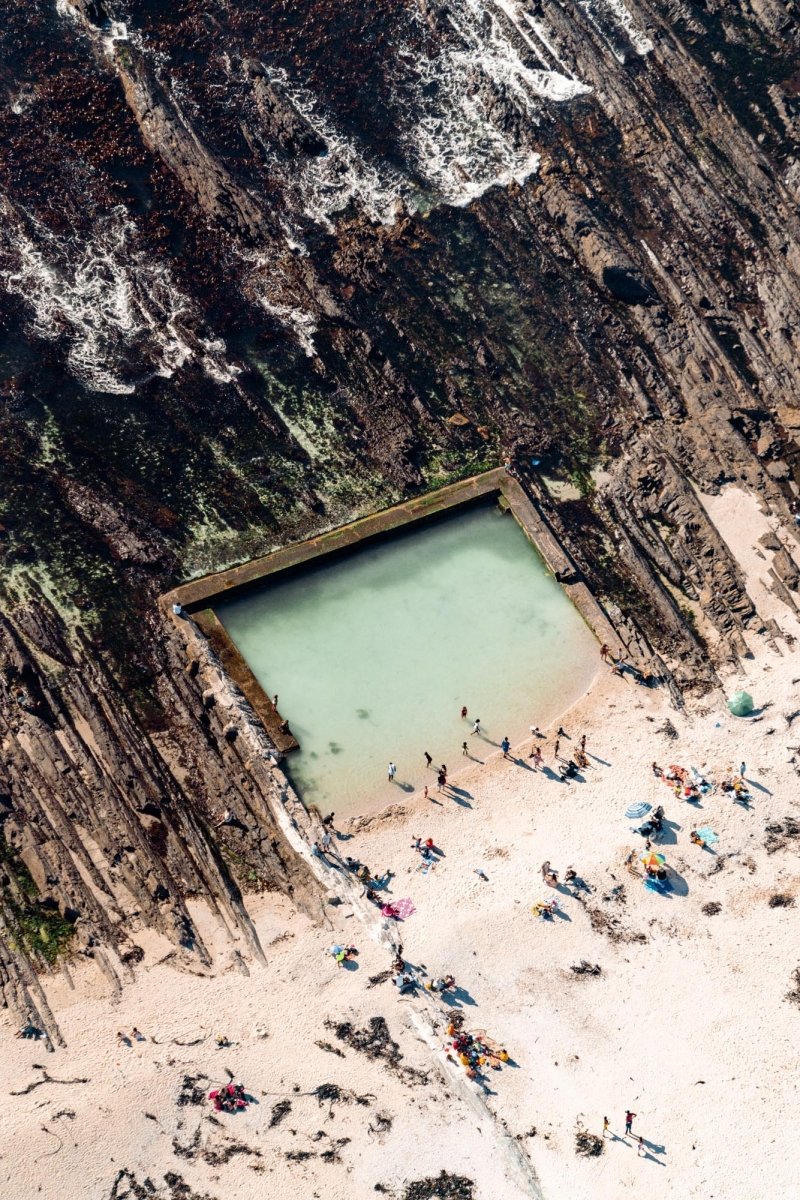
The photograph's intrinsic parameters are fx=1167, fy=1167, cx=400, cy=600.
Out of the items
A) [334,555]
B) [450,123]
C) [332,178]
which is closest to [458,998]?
[334,555]

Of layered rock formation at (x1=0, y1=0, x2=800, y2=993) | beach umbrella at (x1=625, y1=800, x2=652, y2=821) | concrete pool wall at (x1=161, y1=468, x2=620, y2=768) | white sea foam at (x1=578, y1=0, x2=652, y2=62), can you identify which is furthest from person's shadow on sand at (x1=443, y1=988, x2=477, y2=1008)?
white sea foam at (x1=578, y1=0, x2=652, y2=62)

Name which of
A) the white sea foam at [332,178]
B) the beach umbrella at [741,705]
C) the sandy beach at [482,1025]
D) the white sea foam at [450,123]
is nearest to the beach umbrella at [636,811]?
the sandy beach at [482,1025]

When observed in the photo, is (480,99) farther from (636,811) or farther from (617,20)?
(636,811)

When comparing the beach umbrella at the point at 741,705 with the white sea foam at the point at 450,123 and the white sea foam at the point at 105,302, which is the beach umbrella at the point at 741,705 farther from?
the white sea foam at the point at 450,123

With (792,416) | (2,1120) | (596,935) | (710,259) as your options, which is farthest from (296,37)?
(2,1120)

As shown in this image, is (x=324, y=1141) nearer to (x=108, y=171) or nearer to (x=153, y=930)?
(x=153, y=930)

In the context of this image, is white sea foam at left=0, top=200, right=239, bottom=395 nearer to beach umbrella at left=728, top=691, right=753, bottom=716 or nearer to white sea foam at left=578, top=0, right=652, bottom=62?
beach umbrella at left=728, top=691, right=753, bottom=716
